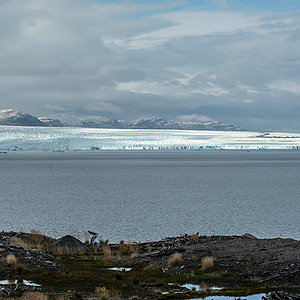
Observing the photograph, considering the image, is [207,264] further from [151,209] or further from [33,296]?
[151,209]

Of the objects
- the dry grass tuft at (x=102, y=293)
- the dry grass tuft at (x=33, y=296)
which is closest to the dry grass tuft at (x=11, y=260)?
the dry grass tuft at (x=33, y=296)

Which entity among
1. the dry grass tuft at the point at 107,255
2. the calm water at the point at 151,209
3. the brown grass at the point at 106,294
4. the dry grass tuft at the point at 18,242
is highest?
the brown grass at the point at 106,294

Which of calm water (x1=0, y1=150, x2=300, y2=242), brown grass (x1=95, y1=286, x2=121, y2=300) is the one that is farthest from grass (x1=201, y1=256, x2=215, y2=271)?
calm water (x1=0, y1=150, x2=300, y2=242)

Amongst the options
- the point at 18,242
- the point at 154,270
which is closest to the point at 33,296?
the point at 154,270

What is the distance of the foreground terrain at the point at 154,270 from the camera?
851 centimetres

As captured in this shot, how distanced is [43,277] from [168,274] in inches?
94.3

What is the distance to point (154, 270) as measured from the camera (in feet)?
35.1

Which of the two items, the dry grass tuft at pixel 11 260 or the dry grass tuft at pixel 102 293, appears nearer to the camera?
the dry grass tuft at pixel 102 293

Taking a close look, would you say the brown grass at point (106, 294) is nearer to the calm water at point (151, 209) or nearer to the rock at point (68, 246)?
the rock at point (68, 246)

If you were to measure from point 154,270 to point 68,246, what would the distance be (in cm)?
355

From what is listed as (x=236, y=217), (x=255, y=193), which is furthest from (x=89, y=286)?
(x=255, y=193)

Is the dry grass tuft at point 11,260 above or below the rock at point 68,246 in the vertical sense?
above

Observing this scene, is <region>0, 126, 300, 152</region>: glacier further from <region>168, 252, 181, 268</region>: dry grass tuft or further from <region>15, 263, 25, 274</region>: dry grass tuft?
<region>15, 263, 25, 274</region>: dry grass tuft

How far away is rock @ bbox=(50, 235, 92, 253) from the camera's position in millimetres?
13245
